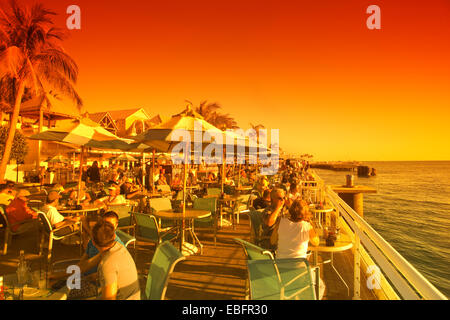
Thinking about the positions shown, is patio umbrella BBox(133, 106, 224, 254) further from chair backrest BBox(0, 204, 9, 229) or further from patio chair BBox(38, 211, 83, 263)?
chair backrest BBox(0, 204, 9, 229)

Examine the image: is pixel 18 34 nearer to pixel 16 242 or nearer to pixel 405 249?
pixel 16 242

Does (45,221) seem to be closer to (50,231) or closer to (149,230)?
(50,231)

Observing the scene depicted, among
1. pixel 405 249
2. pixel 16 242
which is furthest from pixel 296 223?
pixel 405 249

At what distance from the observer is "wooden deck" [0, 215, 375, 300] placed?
12.3 feet

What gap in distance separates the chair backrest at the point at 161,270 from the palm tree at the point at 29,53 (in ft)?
50.4

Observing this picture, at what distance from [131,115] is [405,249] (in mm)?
33579

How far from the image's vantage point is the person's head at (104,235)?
8.16 ft

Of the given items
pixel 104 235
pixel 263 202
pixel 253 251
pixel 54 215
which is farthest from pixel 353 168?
pixel 104 235

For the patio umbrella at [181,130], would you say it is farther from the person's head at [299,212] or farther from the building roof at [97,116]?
the building roof at [97,116]

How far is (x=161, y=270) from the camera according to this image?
238 centimetres

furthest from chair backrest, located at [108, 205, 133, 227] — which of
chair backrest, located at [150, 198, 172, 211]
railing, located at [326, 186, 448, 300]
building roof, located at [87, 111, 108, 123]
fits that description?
building roof, located at [87, 111, 108, 123]

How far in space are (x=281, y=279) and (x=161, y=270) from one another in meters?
1.07

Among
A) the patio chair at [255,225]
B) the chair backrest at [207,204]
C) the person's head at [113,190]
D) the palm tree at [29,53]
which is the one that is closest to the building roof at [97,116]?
the palm tree at [29,53]

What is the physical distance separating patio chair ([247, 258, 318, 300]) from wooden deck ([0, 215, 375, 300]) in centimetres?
147
